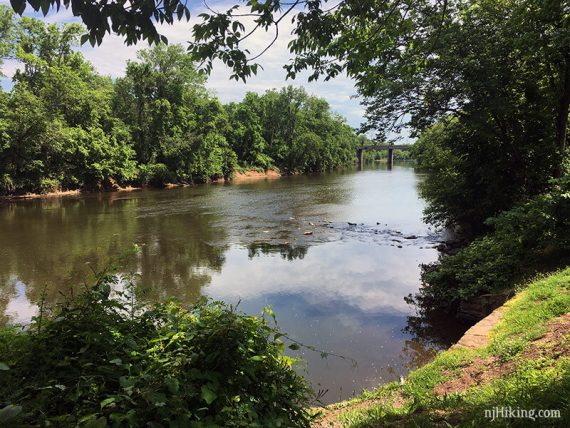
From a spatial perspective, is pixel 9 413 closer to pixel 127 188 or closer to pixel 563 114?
pixel 563 114

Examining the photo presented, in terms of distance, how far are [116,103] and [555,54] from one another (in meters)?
46.7

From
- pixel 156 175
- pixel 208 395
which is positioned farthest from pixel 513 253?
pixel 156 175

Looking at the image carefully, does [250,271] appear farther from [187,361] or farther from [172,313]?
[187,361]

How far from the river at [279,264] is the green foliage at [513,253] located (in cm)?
113

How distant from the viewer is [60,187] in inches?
1391

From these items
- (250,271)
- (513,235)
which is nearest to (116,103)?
(250,271)

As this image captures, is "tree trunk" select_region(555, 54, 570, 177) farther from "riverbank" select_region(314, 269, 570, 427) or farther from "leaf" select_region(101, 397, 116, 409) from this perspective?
"leaf" select_region(101, 397, 116, 409)

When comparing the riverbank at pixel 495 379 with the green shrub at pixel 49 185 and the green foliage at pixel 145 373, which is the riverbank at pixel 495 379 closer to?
the green foliage at pixel 145 373

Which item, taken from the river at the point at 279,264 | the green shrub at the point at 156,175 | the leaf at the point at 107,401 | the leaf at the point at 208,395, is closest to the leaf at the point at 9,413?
the leaf at the point at 107,401

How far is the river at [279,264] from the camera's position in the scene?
786 cm

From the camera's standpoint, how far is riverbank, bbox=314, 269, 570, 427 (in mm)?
3152

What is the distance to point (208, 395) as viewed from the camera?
2350 millimetres

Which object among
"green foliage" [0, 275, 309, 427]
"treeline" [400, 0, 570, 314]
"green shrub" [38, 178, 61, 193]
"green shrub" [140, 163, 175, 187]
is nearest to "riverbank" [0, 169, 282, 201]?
"green shrub" [38, 178, 61, 193]

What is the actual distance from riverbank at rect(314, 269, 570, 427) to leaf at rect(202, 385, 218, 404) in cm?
143
